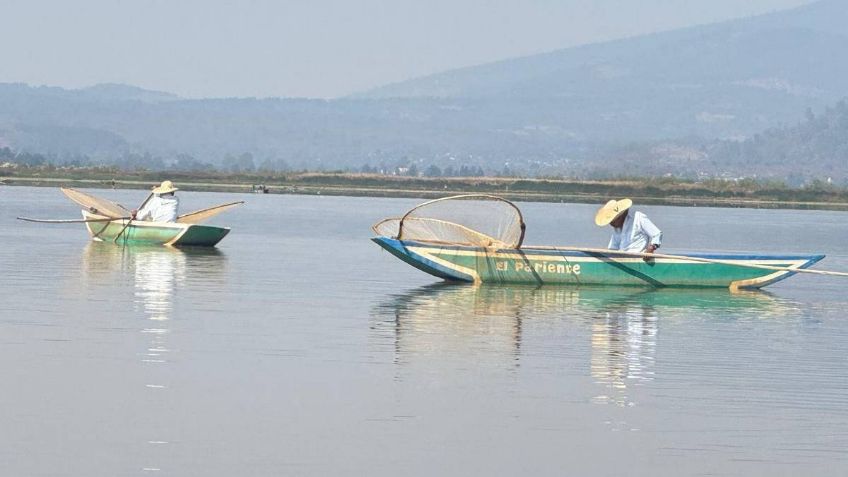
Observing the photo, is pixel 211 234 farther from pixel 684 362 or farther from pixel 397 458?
pixel 397 458

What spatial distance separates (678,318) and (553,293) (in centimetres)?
386

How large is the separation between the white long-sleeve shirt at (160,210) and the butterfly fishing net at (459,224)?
8.39m

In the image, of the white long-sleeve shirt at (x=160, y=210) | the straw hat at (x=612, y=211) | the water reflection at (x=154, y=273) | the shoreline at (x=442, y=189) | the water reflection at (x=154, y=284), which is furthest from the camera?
the shoreline at (x=442, y=189)

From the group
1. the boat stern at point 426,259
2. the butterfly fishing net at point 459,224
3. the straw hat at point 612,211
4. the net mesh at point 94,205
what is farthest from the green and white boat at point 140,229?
the straw hat at point 612,211

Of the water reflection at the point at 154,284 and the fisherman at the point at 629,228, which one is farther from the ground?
the fisherman at the point at 629,228

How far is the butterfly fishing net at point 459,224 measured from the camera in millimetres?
29875

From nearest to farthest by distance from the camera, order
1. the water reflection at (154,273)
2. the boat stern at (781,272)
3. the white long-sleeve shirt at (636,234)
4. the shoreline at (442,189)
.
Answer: the water reflection at (154,273), the white long-sleeve shirt at (636,234), the boat stern at (781,272), the shoreline at (442,189)

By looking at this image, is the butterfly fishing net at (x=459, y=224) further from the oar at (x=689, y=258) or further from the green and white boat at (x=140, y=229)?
the green and white boat at (x=140, y=229)

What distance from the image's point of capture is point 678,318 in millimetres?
25406

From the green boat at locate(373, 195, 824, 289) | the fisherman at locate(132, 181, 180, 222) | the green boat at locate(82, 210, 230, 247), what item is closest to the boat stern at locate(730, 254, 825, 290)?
the green boat at locate(373, 195, 824, 289)

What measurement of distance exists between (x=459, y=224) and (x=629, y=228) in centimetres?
291

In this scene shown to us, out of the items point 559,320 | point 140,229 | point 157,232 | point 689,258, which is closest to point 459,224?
point 689,258

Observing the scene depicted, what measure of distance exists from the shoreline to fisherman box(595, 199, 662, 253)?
233 ft

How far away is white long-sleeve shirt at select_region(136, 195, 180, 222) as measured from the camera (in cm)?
3759
